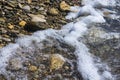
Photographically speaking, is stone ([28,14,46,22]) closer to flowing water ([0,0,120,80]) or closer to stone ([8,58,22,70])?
flowing water ([0,0,120,80])

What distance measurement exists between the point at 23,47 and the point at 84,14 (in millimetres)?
1453

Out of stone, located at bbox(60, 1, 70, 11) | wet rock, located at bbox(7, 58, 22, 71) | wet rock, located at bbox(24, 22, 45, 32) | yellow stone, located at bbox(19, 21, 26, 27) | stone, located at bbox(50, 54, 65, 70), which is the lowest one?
stone, located at bbox(50, 54, 65, 70)

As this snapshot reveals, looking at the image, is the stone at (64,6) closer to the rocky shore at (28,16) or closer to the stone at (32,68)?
the rocky shore at (28,16)

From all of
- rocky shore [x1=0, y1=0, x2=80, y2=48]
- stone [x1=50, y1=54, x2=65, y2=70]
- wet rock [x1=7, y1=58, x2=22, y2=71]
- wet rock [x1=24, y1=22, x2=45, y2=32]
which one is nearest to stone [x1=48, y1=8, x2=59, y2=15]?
rocky shore [x1=0, y1=0, x2=80, y2=48]

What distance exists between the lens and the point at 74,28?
432cm

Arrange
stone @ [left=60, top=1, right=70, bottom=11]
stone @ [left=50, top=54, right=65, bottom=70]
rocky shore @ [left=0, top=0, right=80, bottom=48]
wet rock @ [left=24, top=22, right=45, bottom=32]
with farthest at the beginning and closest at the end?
stone @ [left=60, top=1, right=70, bottom=11] → wet rock @ [left=24, top=22, right=45, bottom=32] → rocky shore @ [left=0, top=0, right=80, bottom=48] → stone @ [left=50, top=54, right=65, bottom=70]

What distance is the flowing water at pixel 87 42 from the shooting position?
3555 millimetres

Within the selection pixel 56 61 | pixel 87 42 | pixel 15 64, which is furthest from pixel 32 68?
pixel 87 42

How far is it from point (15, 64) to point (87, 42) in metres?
1.15

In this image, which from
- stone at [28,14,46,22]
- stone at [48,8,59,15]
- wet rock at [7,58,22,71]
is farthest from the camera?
stone at [48,8,59,15]

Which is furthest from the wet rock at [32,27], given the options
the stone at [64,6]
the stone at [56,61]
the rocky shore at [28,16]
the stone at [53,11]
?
the stone at [64,6]


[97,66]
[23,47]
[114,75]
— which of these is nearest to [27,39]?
[23,47]

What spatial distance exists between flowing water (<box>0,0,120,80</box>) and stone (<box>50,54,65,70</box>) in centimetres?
21

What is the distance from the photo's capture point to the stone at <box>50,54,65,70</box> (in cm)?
354
